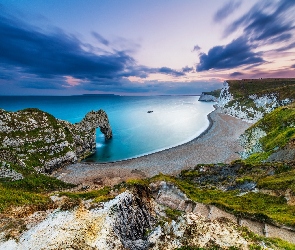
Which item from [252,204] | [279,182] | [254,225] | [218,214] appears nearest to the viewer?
[254,225]

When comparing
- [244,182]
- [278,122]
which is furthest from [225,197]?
[278,122]

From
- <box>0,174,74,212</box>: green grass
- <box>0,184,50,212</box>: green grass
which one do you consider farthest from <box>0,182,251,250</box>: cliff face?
<box>0,174,74,212</box>: green grass

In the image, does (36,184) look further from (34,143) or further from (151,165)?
(151,165)

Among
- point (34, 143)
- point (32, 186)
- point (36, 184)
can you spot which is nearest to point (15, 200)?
point (32, 186)

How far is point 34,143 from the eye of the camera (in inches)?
2030

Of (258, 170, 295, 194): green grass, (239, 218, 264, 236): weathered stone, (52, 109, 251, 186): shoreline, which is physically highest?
(258, 170, 295, 194): green grass

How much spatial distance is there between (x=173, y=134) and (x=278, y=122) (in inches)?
1946

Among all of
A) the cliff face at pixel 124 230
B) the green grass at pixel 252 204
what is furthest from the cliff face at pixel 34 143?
the green grass at pixel 252 204

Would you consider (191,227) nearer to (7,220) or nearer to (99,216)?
(99,216)

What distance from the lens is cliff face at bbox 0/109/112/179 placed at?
148ft

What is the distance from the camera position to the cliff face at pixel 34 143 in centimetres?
4500

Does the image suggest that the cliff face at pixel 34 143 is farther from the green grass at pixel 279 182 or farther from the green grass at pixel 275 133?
the green grass at pixel 275 133

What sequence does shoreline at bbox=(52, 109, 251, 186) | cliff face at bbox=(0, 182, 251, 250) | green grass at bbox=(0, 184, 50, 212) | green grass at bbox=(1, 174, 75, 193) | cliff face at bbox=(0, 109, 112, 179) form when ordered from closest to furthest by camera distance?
1. cliff face at bbox=(0, 182, 251, 250)
2. green grass at bbox=(0, 184, 50, 212)
3. green grass at bbox=(1, 174, 75, 193)
4. cliff face at bbox=(0, 109, 112, 179)
5. shoreline at bbox=(52, 109, 251, 186)

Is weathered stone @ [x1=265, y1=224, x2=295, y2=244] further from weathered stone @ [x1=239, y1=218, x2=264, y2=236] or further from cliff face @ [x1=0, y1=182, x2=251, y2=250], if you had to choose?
cliff face @ [x1=0, y1=182, x2=251, y2=250]
